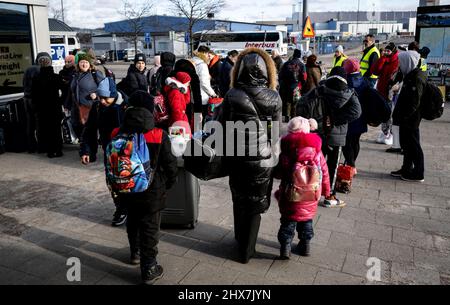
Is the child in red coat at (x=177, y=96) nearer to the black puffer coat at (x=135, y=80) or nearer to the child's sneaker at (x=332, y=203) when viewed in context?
the child's sneaker at (x=332, y=203)

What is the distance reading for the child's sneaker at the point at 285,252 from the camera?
3967 millimetres

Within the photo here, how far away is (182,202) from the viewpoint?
4.51 metres

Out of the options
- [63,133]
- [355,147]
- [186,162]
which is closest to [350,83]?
[355,147]

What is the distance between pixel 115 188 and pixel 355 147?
153 inches

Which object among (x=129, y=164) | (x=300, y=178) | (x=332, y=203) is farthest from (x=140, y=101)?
(x=332, y=203)

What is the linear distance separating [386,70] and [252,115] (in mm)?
5909

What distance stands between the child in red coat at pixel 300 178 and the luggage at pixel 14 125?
20.4 feet

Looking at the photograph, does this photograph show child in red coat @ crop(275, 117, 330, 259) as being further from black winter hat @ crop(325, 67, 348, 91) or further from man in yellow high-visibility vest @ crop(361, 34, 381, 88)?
man in yellow high-visibility vest @ crop(361, 34, 381, 88)

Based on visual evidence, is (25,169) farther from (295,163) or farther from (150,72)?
(295,163)

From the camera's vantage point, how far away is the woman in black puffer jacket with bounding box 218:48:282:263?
3.56 m

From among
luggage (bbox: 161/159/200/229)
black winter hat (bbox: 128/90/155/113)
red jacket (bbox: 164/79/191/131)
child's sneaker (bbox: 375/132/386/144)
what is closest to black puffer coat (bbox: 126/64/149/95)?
red jacket (bbox: 164/79/191/131)

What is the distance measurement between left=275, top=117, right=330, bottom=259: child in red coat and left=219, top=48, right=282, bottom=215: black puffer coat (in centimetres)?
18

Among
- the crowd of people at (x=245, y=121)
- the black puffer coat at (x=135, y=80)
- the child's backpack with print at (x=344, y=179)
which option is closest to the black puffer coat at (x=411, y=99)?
the crowd of people at (x=245, y=121)

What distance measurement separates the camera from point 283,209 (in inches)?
153
